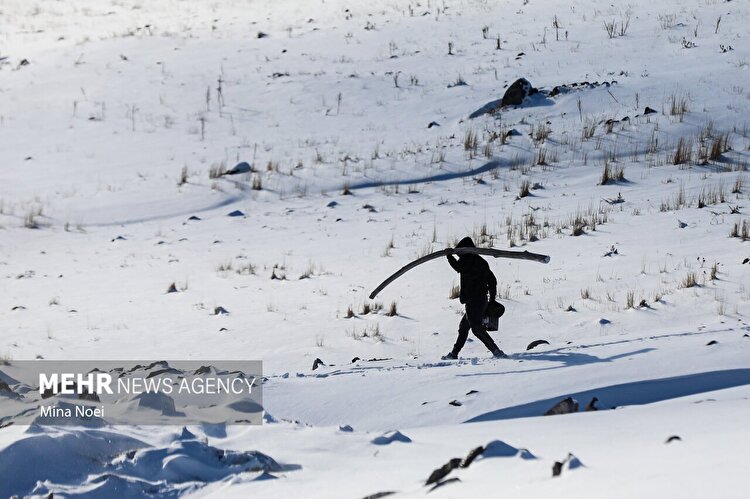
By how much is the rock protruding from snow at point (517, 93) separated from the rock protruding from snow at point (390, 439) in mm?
14403

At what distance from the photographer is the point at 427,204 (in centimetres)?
1413

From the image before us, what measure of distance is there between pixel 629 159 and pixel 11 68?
17342 mm

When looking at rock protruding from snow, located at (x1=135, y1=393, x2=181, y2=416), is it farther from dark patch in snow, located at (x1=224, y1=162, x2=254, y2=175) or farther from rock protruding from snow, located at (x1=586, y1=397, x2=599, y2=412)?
dark patch in snow, located at (x1=224, y1=162, x2=254, y2=175)

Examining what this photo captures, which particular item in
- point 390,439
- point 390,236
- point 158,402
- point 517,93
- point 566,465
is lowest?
point 390,236

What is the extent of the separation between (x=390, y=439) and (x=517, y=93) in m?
14.5

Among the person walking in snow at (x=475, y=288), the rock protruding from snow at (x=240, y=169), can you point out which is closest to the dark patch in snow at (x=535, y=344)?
the person walking in snow at (x=475, y=288)

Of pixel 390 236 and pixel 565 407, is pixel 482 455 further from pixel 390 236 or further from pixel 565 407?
pixel 390 236

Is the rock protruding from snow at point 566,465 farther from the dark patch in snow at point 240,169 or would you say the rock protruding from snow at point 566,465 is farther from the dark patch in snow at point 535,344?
the dark patch in snow at point 240,169

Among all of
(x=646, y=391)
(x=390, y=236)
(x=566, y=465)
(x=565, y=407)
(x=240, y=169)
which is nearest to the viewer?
(x=566, y=465)

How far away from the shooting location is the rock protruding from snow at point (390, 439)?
14.1 ft

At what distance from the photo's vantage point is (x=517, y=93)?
18000mm

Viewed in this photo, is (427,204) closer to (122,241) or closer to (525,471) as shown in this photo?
(122,241)

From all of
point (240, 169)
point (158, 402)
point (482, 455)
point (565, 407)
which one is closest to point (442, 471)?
point (482, 455)

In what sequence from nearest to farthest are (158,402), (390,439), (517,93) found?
1. (390,439)
2. (158,402)
3. (517,93)
